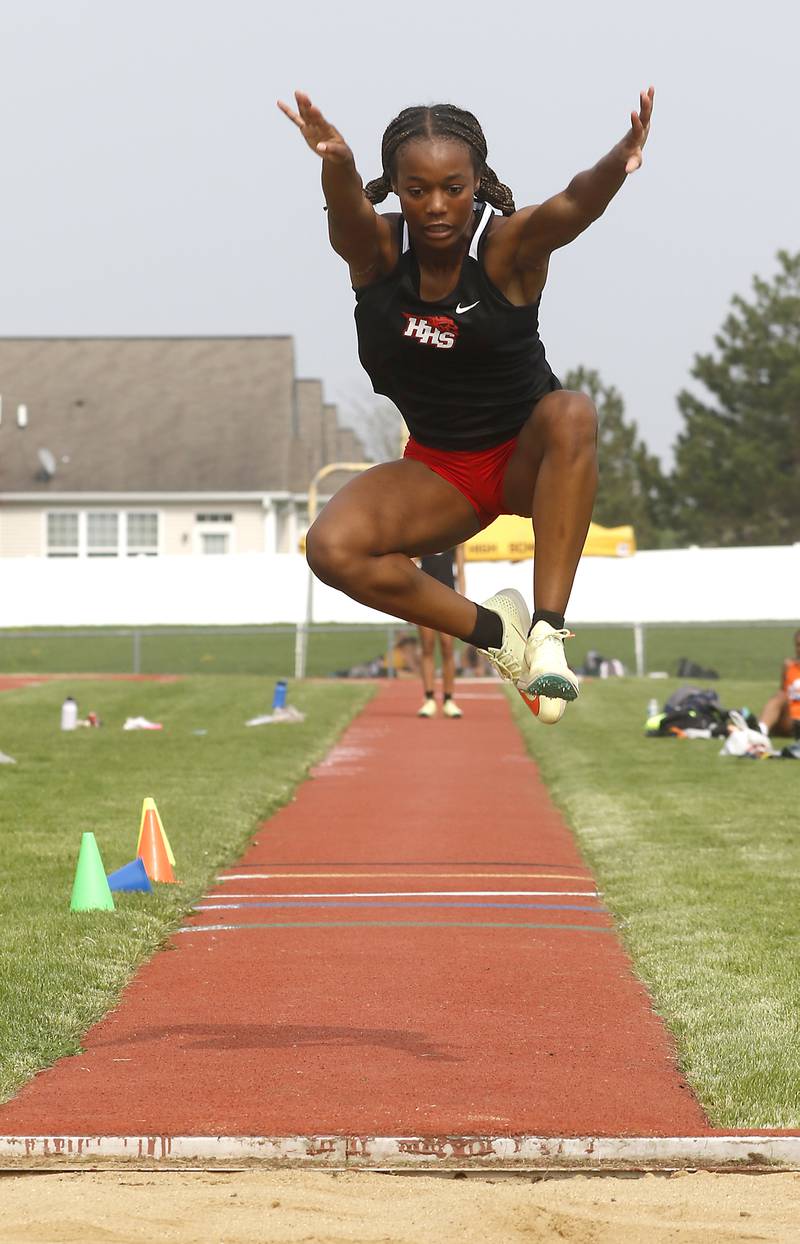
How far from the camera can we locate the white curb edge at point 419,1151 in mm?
4672

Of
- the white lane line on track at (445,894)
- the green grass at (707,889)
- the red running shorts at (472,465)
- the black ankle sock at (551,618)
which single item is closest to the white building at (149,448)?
the green grass at (707,889)

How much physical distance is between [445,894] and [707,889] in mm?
1350

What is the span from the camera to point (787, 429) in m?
54.0

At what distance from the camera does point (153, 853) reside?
9.09 metres

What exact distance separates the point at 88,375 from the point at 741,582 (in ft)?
70.1

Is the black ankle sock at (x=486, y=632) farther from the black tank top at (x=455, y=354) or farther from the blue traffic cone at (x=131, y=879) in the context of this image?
the blue traffic cone at (x=131, y=879)

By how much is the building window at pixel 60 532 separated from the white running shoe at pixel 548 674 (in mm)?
39149

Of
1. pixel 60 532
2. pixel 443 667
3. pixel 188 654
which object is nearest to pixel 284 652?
pixel 188 654

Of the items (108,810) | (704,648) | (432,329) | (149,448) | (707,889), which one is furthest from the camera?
(149,448)

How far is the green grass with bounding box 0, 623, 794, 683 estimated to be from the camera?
33.1 m

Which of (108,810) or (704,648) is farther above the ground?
(704,648)

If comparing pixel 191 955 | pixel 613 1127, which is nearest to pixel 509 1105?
pixel 613 1127

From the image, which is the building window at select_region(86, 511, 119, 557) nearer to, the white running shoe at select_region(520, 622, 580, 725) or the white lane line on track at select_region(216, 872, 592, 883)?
the white lane line on track at select_region(216, 872, 592, 883)

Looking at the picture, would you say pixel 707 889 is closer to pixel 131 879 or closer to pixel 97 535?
pixel 131 879
